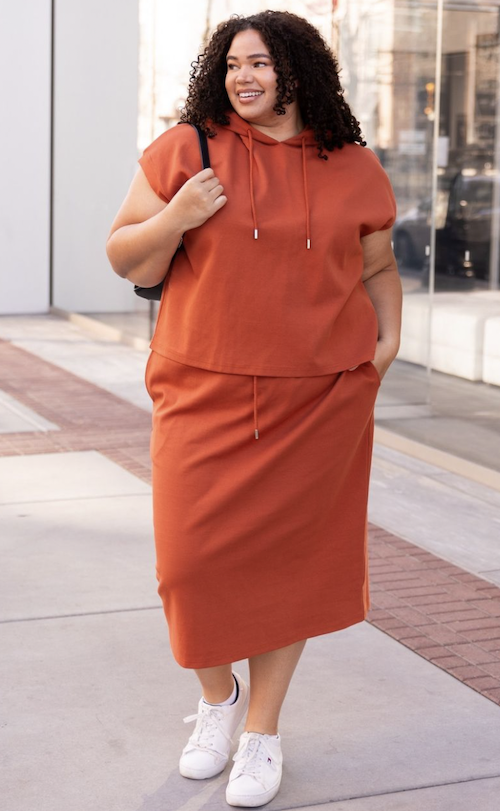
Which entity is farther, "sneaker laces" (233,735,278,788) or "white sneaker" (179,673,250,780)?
"white sneaker" (179,673,250,780)

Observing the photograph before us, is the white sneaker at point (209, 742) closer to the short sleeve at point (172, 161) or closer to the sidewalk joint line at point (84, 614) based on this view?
the sidewalk joint line at point (84, 614)

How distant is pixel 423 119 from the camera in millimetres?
7703

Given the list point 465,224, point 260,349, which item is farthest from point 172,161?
point 465,224

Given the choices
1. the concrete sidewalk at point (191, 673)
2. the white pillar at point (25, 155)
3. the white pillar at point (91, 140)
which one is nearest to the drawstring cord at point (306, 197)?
the concrete sidewalk at point (191, 673)

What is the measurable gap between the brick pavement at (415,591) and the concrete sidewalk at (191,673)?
0.04 feet

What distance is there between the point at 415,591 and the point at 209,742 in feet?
5.36

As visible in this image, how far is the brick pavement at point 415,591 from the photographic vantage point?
4.01 m

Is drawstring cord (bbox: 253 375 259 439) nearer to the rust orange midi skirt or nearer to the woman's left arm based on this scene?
the rust orange midi skirt

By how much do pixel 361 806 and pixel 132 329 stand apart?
29.6 ft

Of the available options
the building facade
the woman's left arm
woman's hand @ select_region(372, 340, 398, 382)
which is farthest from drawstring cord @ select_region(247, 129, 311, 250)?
the building facade

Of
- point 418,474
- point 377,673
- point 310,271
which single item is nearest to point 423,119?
point 418,474

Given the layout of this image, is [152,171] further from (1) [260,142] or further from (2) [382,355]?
(2) [382,355]

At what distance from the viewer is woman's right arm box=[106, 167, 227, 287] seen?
2.76 meters

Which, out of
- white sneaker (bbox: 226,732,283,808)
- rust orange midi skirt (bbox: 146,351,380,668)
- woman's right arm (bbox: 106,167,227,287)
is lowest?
white sneaker (bbox: 226,732,283,808)
